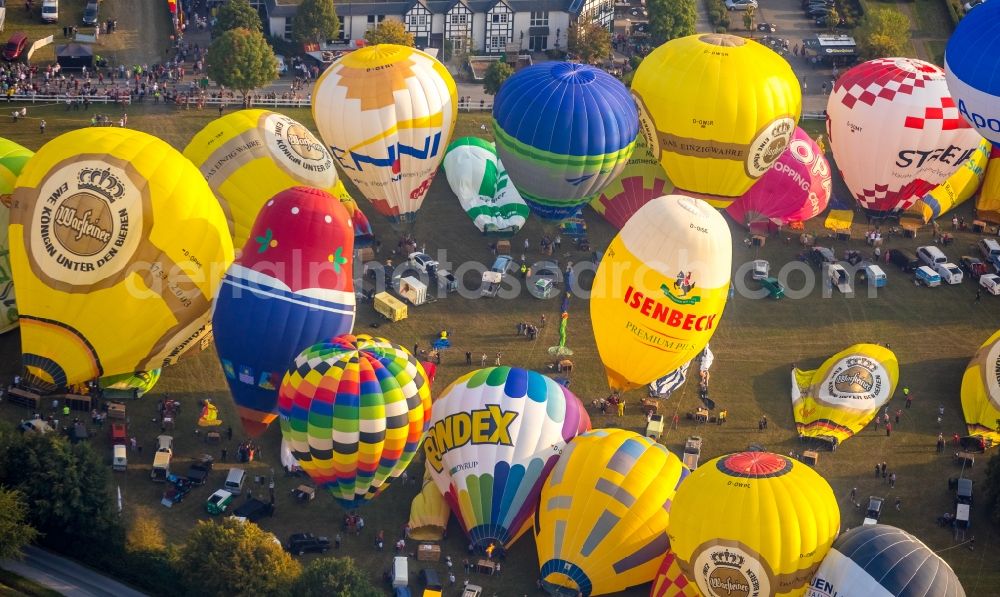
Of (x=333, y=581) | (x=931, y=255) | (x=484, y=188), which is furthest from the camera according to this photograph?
(x=484, y=188)

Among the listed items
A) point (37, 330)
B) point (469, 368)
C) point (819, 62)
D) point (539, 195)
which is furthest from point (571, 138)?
point (819, 62)

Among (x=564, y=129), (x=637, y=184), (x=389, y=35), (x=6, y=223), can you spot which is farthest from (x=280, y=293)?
(x=389, y=35)

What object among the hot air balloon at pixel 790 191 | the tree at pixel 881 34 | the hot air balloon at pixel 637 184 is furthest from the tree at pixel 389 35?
the tree at pixel 881 34

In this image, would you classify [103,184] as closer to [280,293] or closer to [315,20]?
[280,293]

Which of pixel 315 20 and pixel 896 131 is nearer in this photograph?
pixel 896 131

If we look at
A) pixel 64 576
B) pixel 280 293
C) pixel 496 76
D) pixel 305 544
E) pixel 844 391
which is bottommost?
pixel 64 576

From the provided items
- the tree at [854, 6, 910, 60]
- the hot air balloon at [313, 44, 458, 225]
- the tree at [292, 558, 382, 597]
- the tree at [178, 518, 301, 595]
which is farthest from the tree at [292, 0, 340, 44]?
the tree at [292, 558, 382, 597]

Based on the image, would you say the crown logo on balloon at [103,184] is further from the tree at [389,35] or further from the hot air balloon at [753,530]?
the tree at [389,35]

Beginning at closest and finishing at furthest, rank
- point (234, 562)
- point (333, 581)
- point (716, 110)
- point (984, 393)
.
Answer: point (333, 581) → point (234, 562) → point (984, 393) → point (716, 110)

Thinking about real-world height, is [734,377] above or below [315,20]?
below
